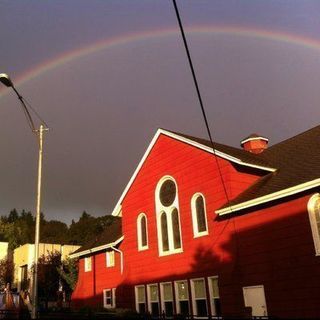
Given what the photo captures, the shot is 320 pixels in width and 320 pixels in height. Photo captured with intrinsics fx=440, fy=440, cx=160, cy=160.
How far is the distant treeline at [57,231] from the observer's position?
9969cm

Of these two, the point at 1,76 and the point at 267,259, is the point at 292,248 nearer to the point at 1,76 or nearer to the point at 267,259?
the point at 267,259

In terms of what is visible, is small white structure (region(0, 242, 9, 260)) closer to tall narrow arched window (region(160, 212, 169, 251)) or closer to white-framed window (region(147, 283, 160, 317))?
white-framed window (region(147, 283, 160, 317))

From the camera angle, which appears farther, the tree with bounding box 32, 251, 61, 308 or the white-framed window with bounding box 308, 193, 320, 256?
the tree with bounding box 32, 251, 61, 308

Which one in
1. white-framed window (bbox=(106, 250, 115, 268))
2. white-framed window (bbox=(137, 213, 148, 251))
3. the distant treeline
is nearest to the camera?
white-framed window (bbox=(137, 213, 148, 251))

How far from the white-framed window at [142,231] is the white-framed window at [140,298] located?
8.09ft

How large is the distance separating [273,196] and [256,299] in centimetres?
488

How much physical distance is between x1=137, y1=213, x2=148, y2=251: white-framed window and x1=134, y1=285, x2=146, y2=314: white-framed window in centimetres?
246

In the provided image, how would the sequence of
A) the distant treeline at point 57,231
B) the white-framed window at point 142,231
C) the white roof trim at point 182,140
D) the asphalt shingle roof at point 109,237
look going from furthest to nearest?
the distant treeline at point 57,231 → the asphalt shingle roof at point 109,237 → the white-framed window at point 142,231 → the white roof trim at point 182,140

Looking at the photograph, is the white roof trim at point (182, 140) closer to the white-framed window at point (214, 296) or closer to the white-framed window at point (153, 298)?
the white-framed window at point (214, 296)

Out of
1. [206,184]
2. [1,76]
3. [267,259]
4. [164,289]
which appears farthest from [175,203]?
[1,76]

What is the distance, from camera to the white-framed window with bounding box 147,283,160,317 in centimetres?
2642

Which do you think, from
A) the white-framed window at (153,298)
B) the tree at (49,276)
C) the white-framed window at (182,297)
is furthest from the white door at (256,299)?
the tree at (49,276)

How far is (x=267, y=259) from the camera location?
2002 centimetres

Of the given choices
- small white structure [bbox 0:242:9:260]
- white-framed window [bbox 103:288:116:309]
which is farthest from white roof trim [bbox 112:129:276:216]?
small white structure [bbox 0:242:9:260]
